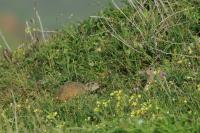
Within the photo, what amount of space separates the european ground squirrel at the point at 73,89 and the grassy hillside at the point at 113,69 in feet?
0.33

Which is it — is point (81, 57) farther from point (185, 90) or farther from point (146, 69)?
point (185, 90)

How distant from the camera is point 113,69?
8414 mm

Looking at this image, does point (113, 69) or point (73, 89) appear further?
point (113, 69)

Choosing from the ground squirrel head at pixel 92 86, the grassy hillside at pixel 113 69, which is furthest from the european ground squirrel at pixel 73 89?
the grassy hillside at pixel 113 69

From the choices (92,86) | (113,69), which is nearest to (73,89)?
(92,86)

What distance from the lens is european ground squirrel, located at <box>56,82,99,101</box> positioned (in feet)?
26.4

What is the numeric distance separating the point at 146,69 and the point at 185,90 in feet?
4.13

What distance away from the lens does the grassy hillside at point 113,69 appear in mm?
6734

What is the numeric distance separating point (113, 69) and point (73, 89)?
58cm

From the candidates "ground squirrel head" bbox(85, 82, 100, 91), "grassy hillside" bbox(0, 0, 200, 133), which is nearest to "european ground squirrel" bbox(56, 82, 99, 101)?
"ground squirrel head" bbox(85, 82, 100, 91)

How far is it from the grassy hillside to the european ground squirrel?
0.10m

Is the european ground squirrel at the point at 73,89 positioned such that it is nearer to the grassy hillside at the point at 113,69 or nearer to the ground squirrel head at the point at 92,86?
the ground squirrel head at the point at 92,86

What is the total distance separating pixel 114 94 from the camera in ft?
23.4

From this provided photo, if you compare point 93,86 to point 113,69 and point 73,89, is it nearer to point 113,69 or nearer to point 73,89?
point 73,89
